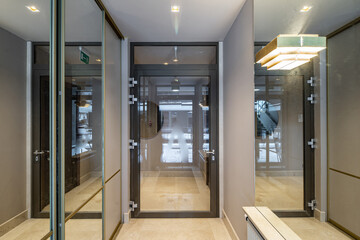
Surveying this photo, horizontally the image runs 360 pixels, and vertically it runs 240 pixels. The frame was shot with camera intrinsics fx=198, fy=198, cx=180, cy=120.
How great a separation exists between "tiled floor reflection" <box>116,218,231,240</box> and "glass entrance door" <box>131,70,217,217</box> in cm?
13

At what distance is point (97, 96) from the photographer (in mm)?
2023

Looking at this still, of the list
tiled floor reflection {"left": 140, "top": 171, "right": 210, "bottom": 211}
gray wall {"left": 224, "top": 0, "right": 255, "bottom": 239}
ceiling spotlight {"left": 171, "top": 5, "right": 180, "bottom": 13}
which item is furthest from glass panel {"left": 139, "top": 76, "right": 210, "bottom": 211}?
ceiling spotlight {"left": 171, "top": 5, "right": 180, "bottom": 13}

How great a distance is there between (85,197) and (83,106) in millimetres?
798

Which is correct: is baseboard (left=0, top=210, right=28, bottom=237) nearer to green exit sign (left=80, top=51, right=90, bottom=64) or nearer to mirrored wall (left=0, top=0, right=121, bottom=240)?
mirrored wall (left=0, top=0, right=121, bottom=240)

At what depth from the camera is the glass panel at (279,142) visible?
136cm

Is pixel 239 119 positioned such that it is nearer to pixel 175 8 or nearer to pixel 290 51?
pixel 290 51

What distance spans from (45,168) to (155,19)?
203cm

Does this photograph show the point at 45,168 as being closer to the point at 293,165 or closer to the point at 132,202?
the point at 293,165

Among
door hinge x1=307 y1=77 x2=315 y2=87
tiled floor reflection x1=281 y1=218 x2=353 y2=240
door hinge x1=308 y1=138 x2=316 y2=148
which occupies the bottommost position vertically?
tiled floor reflection x1=281 y1=218 x2=353 y2=240

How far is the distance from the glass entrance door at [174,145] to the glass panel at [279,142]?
1438 millimetres

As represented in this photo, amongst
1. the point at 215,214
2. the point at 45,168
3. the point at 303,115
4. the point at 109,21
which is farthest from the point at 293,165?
the point at 109,21

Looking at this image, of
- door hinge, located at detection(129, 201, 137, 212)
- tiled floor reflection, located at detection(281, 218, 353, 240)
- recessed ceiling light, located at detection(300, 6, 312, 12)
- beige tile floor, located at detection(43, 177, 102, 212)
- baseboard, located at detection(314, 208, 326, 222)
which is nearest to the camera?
tiled floor reflection, located at detection(281, 218, 353, 240)

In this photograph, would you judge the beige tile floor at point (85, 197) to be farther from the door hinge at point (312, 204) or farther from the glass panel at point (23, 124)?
the door hinge at point (312, 204)

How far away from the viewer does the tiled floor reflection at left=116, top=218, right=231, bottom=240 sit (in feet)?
8.61
